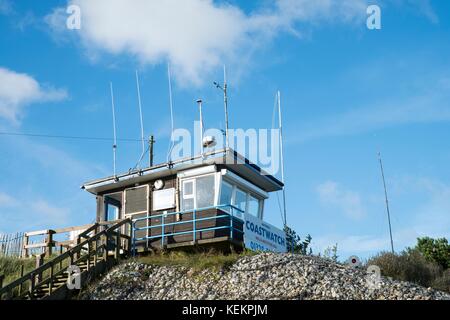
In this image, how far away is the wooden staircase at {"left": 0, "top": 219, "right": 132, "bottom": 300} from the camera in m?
19.2

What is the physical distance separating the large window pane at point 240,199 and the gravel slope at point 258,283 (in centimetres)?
377

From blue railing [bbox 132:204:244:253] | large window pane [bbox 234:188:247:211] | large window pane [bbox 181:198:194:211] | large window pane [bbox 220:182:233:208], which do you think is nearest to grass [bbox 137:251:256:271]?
blue railing [bbox 132:204:244:253]

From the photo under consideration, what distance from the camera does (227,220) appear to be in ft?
75.8

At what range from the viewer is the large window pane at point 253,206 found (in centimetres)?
2541

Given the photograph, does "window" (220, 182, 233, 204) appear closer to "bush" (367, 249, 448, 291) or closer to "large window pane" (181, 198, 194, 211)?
"large window pane" (181, 198, 194, 211)

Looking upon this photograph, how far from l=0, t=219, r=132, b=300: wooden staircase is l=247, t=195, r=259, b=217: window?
4.73m

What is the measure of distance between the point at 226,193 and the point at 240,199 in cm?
97

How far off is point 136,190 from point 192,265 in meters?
5.88

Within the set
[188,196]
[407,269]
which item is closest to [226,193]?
[188,196]

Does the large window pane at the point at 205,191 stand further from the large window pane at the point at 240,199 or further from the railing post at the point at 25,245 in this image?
the railing post at the point at 25,245

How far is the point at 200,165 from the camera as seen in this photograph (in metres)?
24.0

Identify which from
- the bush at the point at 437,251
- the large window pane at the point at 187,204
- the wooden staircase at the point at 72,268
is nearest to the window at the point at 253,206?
the large window pane at the point at 187,204

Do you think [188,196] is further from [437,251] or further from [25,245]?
[437,251]
